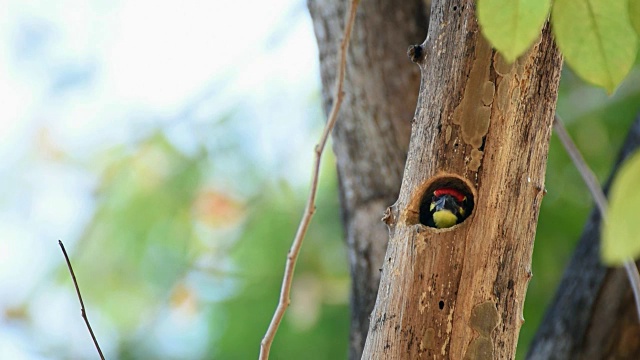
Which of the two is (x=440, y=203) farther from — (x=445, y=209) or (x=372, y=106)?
(x=372, y=106)

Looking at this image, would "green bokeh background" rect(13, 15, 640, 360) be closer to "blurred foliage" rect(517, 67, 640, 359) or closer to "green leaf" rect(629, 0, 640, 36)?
Answer: "blurred foliage" rect(517, 67, 640, 359)

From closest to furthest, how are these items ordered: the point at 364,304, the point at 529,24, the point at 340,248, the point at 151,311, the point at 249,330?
the point at 529,24
the point at 364,304
the point at 249,330
the point at 340,248
the point at 151,311

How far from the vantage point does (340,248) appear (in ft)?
13.1

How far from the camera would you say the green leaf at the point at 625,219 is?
24.1 inches

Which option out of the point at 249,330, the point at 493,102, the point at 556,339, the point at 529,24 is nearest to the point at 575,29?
the point at 529,24

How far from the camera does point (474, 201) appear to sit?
56.6 inches

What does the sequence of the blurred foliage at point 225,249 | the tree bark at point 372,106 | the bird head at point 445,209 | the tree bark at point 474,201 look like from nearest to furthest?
1. the tree bark at point 474,201
2. the bird head at point 445,209
3. the tree bark at point 372,106
4. the blurred foliage at point 225,249

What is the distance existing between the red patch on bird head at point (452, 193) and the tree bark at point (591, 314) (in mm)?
1024

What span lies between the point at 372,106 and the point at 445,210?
2.90 feet

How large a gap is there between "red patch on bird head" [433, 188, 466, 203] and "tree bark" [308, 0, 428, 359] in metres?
0.85

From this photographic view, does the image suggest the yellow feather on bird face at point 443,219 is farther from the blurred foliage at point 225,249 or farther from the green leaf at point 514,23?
the blurred foliage at point 225,249

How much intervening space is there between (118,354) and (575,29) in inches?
146

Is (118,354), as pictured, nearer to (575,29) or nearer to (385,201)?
(385,201)

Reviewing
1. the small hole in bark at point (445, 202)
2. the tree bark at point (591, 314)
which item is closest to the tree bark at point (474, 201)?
the small hole in bark at point (445, 202)
